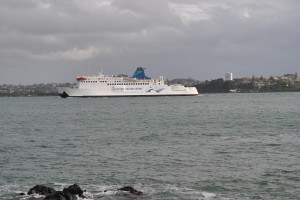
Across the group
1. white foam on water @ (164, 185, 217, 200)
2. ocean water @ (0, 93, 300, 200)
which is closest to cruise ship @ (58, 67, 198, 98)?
ocean water @ (0, 93, 300, 200)

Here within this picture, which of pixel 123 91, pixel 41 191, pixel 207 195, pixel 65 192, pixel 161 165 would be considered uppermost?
pixel 123 91

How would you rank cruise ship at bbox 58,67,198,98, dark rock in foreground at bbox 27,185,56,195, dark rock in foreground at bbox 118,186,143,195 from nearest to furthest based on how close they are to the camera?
dark rock in foreground at bbox 27,185,56,195 → dark rock in foreground at bbox 118,186,143,195 → cruise ship at bbox 58,67,198,98

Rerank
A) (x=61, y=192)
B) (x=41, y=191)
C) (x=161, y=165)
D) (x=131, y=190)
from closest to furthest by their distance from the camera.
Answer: (x=61, y=192) → (x=41, y=191) → (x=131, y=190) → (x=161, y=165)

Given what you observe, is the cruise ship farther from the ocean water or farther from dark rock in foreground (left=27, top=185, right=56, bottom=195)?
dark rock in foreground (left=27, top=185, right=56, bottom=195)

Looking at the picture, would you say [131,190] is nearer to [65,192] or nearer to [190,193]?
[190,193]

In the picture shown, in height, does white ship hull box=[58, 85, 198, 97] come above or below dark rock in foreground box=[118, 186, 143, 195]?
above

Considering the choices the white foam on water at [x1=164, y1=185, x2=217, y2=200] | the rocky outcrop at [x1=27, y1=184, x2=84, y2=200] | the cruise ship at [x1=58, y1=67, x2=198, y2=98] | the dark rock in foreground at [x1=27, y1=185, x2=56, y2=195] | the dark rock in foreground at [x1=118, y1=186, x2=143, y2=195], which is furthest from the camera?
the cruise ship at [x1=58, y1=67, x2=198, y2=98]

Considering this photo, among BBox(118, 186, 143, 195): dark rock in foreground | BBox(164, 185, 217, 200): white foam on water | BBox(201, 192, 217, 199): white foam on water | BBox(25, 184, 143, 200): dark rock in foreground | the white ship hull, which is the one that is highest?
the white ship hull

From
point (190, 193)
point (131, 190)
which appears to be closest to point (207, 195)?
point (190, 193)

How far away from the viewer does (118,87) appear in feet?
467

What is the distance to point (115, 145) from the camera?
32.8 m

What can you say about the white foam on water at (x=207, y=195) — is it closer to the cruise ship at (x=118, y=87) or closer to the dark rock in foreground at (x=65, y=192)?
the dark rock in foreground at (x=65, y=192)

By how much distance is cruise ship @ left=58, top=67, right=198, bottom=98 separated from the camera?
14125cm

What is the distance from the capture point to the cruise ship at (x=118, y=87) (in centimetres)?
14125
